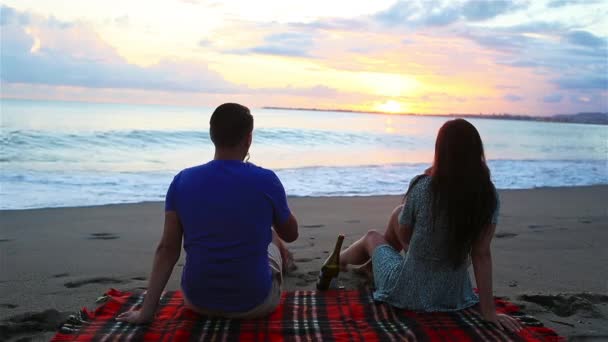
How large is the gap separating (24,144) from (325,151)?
985 cm

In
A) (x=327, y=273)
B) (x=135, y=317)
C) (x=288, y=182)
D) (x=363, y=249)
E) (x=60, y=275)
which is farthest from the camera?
(x=288, y=182)

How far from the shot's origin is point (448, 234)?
11.0 feet

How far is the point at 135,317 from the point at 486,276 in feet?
6.67

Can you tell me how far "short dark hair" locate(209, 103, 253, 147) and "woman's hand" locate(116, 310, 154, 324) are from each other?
1.07 meters

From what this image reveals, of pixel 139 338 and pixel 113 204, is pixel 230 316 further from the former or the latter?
pixel 113 204

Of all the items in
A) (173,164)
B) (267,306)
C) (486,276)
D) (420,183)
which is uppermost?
(420,183)

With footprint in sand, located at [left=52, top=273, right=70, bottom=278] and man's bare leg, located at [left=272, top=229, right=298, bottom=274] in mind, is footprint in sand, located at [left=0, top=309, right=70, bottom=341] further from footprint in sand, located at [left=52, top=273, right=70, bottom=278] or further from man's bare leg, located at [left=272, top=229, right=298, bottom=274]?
man's bare leg, located at [left=272, top=229, right=298, bottom=274]

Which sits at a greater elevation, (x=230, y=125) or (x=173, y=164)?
(x=230, y=125)

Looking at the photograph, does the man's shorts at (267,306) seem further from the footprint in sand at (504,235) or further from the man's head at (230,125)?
the footprint in sand at (504,235)

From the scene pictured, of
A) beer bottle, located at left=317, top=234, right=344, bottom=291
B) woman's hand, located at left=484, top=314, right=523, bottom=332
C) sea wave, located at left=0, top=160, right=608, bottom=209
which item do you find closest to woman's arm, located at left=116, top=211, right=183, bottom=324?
beer bottle, located at left=317, top=234, right=344, bottom=291

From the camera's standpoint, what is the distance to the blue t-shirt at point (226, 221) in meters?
3.01

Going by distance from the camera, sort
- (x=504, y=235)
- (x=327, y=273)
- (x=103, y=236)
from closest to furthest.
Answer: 1. (x=327, y=273)
2. (x=103, y=236)
3. (x=504, y=235)

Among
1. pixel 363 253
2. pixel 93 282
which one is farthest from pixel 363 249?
pixel 93 282

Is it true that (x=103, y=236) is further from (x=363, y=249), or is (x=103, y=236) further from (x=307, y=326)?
(x=307, y=326)
